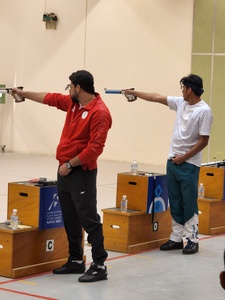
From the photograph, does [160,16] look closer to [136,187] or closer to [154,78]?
[154,78]

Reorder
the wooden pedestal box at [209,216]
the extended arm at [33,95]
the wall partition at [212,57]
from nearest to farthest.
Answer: the extended arm at [33,95], the wooden pedestal box at [209,216], the wall partition at [212,57]

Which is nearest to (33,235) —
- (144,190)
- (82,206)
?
(82,206)

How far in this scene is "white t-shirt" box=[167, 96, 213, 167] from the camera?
703 centimetres

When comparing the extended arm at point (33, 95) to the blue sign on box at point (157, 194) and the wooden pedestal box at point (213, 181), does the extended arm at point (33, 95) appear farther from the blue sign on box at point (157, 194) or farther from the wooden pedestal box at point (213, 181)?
the wooden pedestal box at point (213, 181)

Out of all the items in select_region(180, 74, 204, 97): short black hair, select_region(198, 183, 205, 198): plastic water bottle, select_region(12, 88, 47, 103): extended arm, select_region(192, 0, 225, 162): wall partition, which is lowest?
select_region(198, 183, 205, 198): plastic water bottle

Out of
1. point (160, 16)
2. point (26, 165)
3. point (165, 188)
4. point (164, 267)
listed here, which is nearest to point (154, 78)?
point (160, 16)

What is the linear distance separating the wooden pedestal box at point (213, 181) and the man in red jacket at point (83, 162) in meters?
2.92

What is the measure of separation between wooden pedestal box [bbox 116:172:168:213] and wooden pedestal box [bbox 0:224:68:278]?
3.91ft

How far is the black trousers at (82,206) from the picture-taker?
5820 millimetres

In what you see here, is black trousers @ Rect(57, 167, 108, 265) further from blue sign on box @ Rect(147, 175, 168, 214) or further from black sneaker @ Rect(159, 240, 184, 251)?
black sneaker @ Rect(159, 240, 184, 251)

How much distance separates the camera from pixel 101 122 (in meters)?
5.79

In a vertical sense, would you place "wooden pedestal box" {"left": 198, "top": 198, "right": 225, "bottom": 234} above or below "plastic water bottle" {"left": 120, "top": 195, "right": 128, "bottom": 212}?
below

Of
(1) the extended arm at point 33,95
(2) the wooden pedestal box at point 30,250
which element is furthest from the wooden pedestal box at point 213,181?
(1) the extended arm at point 33,95

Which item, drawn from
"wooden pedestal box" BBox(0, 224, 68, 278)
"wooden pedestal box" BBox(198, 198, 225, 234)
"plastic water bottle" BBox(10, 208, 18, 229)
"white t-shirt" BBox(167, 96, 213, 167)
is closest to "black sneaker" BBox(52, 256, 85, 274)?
"wooden pedestal box" BBox(0, 224, 68, 278)
